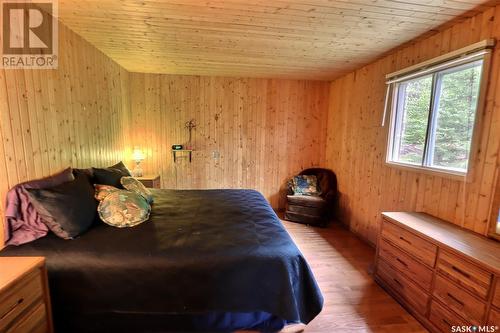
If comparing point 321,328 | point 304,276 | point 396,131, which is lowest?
point 321,328

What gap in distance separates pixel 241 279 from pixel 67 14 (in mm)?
2610

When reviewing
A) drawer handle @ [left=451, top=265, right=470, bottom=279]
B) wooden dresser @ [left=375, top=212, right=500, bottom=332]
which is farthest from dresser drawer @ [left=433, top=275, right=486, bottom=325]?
drawer handle @ [left=451, top=265, right=470, bottom=279]

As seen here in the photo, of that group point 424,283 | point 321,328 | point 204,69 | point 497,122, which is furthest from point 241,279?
point 204,69

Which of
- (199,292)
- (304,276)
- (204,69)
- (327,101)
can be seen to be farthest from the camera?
(327,101)

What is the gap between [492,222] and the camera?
1820 millimetres

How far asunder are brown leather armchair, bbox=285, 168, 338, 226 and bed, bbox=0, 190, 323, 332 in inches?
85.8

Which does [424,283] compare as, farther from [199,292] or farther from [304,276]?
[199,292]

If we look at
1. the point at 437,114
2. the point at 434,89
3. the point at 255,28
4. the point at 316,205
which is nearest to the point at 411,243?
the point at 437,114

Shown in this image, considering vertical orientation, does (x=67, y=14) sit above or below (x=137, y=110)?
above

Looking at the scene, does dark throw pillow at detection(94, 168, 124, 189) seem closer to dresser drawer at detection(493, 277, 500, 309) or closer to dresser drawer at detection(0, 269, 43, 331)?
dresser drawer at detection(0, 269, 43, 331)

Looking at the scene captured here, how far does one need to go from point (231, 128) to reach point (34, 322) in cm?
353

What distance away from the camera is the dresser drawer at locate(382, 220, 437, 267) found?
1.83 m

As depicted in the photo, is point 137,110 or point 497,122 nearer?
point 497,122

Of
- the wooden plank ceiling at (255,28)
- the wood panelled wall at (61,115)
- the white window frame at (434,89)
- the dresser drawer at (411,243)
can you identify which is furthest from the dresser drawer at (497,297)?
the wood panelled wall at (61,115)
